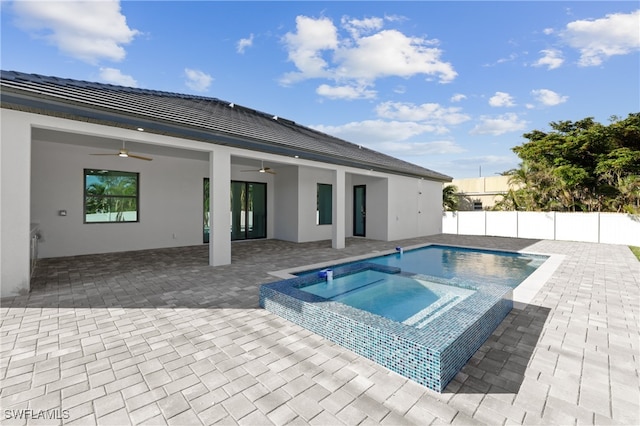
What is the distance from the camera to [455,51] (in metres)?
12.1

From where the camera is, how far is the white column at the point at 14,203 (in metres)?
4.59

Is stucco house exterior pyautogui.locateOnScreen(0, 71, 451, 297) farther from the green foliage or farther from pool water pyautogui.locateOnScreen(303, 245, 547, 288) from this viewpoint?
the green foliage

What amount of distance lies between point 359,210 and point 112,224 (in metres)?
10.0

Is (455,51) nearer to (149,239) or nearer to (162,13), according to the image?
(162,13)

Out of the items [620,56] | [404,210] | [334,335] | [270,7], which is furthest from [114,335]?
[620,56]

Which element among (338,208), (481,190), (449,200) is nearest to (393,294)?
(338,208)

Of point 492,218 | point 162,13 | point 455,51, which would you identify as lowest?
point 492,218

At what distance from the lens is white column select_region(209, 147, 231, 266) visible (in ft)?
23.4

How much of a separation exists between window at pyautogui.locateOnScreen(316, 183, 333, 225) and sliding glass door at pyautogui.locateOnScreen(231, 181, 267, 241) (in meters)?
2.48

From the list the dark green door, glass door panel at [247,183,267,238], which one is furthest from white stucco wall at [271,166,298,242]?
the dark green door

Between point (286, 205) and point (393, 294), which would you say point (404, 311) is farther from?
point (286, 205)

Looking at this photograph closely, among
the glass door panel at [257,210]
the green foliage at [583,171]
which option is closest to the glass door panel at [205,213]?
the glass door panel at [257,210]

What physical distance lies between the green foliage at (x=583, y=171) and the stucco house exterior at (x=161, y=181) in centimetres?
517

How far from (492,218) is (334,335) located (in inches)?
611
